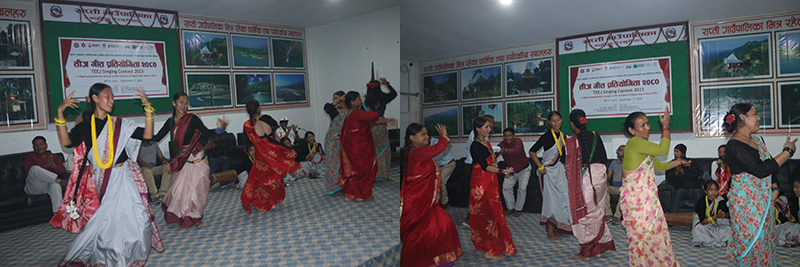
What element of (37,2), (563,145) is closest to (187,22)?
(37,2)

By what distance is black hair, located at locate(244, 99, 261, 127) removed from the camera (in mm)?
1761

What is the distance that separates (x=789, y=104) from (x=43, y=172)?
356 cm

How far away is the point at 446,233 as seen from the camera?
2.52 metres

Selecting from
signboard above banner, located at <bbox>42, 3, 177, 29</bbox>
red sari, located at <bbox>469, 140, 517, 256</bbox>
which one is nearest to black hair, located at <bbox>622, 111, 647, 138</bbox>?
red sari, located at <bbox>469, 140, 517, 256</bbox>

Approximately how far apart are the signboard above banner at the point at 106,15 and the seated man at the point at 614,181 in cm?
269

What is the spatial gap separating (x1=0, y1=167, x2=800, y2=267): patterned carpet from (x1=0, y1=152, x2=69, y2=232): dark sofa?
1.5 inches

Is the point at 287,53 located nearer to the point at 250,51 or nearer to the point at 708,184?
the point at 250,51

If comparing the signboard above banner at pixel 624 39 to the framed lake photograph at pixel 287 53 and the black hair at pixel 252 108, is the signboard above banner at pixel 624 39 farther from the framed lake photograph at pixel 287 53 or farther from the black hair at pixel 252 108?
the black hair at pixel 252 108

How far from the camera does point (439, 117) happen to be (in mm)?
2615

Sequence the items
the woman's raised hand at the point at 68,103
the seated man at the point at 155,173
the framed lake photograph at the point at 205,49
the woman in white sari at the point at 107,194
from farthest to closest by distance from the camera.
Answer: the seated man at the point at 155,173, the framed lake photograph at the point at 205,49, the woman in white sari at the point at 107,194, the woman's raised hand at the point at 68,103

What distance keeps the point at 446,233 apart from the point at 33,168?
2111 mm

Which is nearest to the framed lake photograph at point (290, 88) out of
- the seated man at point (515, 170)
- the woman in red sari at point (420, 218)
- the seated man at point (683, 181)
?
the woman in red sari at point (420, 218)

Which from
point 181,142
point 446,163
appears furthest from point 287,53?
point 446,163

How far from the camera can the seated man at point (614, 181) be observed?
2499mm
